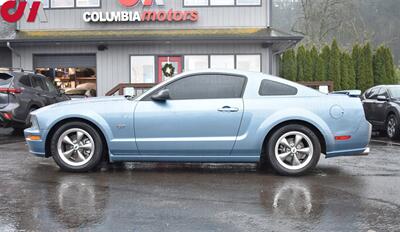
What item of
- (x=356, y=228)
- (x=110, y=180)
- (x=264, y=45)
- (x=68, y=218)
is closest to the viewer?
(x=356, y=228)

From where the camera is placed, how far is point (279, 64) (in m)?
21.8

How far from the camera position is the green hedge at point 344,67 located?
21.2 metres

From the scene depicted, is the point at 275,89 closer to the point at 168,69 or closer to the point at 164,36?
the point at 164,36

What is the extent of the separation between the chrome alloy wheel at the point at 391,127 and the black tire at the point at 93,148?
807 centimetres

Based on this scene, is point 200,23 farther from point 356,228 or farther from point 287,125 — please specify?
point 356,228

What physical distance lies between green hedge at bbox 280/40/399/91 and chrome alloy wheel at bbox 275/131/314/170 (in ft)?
48.3

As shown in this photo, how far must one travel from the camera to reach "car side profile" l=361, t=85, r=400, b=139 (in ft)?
40.5

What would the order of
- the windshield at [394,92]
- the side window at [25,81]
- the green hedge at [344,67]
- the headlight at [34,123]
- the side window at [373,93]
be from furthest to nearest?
1. the green hedge at [344,67]
2. the side window at [373,93]
3. the windshield at [394,92]
4. the side window at [25,81]
5. the headlight at [34,123]

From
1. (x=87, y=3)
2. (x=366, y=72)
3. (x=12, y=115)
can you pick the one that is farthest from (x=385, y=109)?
(x=87, y=3)

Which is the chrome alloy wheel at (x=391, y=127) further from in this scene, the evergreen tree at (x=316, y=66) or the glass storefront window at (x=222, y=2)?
the evergreen tree at (x=316, y=66)

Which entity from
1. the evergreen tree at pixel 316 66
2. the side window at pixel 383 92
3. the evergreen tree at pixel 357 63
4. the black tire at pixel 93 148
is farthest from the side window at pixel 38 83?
the evergreen tree at pixel 357 63

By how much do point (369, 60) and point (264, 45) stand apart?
5989 mm

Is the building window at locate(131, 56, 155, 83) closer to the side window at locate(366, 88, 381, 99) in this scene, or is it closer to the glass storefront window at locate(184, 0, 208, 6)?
the glass storefront window at locate(184, 0, 208, 6)

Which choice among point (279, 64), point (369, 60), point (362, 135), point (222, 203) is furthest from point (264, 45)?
point (222, 203)
